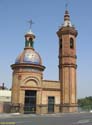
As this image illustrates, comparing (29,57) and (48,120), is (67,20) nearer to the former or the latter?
(29,57)

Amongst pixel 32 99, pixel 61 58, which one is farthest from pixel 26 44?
pixel 32 99

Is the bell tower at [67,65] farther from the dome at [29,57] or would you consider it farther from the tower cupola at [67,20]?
the dome at [29,57]

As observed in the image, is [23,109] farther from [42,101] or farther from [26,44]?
[26,44]

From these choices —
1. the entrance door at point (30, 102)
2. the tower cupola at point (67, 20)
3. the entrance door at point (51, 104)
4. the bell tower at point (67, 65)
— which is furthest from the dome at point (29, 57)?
the tower cupola at point (67, 20)

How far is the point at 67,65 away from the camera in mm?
49312

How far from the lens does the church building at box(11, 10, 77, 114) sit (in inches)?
1748

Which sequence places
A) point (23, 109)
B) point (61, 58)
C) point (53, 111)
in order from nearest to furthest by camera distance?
point (23, 109) → point (53, 111) → point (61, 58)

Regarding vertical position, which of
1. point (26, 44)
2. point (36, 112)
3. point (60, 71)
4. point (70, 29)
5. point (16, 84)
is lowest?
point (36, 112)

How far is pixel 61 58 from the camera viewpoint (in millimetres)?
50469

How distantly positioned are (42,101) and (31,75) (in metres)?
5.10

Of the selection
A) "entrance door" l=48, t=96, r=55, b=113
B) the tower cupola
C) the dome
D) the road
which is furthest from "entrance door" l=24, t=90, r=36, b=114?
the tower cupola

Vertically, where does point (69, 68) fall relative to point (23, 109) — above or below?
above

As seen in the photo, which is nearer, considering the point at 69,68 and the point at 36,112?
the point at 36,112

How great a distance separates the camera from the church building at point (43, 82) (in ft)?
146
